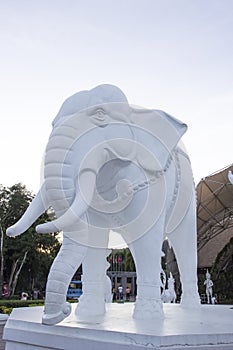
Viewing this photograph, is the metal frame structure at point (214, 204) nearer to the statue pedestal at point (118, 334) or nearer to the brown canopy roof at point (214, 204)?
the brown canopy roof at point (214, 204)

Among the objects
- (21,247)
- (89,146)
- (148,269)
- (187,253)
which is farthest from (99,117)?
(21,247)

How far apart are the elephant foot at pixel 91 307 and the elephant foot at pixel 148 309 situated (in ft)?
1.41

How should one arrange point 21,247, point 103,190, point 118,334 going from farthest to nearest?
1. point 21,247
2. point 103,190
3. point 118,334

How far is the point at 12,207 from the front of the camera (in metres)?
28.7

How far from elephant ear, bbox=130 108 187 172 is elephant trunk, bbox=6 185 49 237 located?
3.56ft

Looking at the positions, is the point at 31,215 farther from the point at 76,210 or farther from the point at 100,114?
the point at 100,114

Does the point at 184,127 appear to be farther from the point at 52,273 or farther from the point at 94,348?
the point at 94,348

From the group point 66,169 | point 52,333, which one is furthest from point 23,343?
point 66,169

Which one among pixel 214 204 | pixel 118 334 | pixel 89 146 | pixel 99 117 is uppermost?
pixel 214 204

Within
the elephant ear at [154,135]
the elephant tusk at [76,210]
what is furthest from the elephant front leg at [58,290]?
the elephant ear at [154,135]

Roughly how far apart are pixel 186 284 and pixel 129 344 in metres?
2.91

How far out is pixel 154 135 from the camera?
14.8 feet

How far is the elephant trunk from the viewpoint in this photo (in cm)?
368

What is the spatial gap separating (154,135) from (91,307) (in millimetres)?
1953
